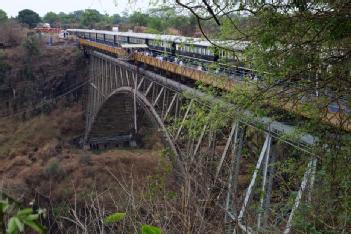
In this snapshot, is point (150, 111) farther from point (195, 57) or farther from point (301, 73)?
point (301, 73)

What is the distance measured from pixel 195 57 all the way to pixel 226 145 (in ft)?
21.8

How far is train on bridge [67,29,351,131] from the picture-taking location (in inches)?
216

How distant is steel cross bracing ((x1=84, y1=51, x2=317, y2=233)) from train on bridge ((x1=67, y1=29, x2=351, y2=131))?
1.64ft

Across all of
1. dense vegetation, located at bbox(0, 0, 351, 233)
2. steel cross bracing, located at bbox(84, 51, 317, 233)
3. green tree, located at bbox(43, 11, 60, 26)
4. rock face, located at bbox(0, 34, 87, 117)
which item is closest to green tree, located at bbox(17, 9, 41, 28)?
green tree, located at bbox(43, 11, 60, 26)

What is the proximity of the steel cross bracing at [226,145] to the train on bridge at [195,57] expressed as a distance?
500 millimetres

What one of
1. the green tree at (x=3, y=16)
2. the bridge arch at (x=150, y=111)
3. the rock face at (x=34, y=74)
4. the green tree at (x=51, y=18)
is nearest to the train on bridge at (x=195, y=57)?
the bridge arch at (x=150, y=111)

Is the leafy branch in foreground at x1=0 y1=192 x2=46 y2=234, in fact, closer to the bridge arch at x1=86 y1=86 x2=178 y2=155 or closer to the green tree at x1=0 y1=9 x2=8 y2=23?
the bridge arch at x1=86 y1=86 x2=178 y2=155

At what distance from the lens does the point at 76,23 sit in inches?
2467

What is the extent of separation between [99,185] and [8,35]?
22.5 m

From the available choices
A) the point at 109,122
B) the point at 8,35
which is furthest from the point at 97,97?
the point at 8,35

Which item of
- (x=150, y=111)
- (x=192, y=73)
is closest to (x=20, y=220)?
(x=192, y=73)

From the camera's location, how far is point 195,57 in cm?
1441

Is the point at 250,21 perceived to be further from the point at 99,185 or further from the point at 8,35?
the point at 8,35

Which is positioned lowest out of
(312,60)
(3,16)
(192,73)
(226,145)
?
(226,145)
